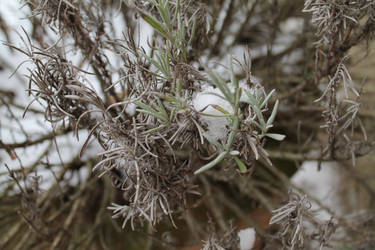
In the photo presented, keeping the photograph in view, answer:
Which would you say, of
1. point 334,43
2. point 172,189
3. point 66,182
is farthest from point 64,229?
point 334,43

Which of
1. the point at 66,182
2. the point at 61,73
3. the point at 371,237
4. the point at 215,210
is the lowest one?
the point at 371,237

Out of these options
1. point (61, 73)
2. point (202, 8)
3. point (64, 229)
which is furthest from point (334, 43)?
point (64, 229)

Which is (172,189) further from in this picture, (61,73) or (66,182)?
(66,182)

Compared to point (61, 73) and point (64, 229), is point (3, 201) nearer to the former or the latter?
point (64, 229)

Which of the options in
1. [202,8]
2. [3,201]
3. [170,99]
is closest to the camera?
[170,99]

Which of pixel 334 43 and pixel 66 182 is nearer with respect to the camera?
pixel 334 43

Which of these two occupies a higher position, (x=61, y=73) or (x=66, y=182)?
(x=61, y=73)

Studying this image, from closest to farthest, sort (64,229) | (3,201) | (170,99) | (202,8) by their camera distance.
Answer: (170,99)
(202,8)
(64,229)
(3,201)
